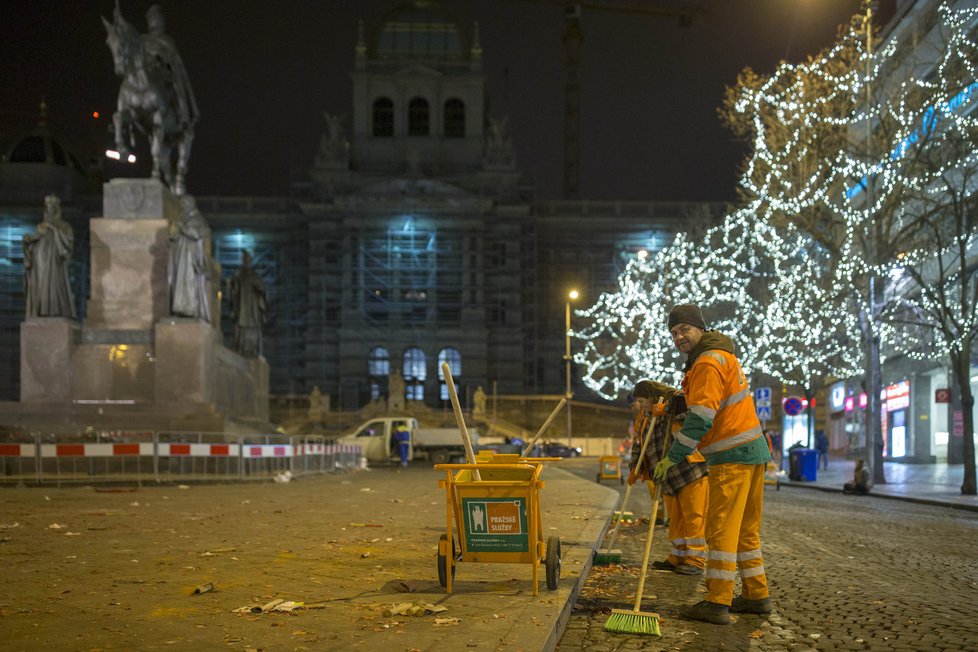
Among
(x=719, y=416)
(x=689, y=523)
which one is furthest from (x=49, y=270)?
(x=719, y=416)

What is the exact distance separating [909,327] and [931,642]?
108ft

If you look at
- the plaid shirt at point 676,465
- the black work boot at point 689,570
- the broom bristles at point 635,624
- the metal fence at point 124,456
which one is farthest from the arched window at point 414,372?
the broom bristles at point 635,624

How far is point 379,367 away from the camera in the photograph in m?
76.3

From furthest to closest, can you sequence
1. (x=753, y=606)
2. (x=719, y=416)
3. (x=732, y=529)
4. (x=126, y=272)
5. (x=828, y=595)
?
(x=126, y=272)
(x=828, y=595)
(x=753, y=606)
(x=719, y=416)
(x=732, y=529)

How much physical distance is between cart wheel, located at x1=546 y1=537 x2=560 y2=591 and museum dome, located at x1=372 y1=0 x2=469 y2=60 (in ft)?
260

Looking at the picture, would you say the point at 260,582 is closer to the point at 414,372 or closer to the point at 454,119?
the point at 414,372

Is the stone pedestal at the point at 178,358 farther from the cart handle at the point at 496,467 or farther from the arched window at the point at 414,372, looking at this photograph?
the arched window at the point at 414,372

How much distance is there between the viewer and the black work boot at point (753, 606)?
282 inches

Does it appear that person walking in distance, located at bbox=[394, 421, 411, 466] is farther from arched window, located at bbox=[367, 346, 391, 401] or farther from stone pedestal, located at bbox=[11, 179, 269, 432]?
arched window, located at bbox=[367, 346, 391, 401]

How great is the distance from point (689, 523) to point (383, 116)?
252 feet

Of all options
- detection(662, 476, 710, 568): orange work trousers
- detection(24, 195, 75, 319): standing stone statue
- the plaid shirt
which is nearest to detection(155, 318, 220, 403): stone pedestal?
detection(24, 195, 75, 319): standing stone statue

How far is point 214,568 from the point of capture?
8.18m

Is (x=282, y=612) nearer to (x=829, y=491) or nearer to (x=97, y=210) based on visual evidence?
(x=829, y=491)

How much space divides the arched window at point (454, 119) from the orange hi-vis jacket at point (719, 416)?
77522 millimetres
